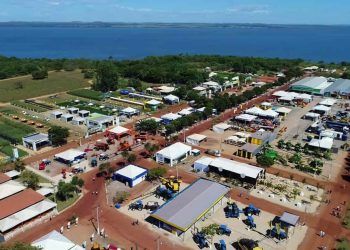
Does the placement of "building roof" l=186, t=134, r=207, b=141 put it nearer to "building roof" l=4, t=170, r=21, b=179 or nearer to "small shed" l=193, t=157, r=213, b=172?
"small shed" l=193, t=157, r=213, b=172

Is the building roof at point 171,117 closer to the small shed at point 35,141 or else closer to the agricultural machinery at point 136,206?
the small shed at point 35,141

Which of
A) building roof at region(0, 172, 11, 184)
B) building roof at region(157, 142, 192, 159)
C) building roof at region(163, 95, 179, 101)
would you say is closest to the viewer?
Answer: building roof at region(0, 172, 11, 184)

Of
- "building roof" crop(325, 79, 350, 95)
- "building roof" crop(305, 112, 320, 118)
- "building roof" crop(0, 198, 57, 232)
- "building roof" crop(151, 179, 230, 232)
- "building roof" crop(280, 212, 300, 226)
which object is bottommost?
"building roof" crop(0, 198, 57, 232)

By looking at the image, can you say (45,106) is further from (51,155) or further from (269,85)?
(269,85)

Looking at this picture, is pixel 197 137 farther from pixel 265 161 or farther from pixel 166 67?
pixel 166 67

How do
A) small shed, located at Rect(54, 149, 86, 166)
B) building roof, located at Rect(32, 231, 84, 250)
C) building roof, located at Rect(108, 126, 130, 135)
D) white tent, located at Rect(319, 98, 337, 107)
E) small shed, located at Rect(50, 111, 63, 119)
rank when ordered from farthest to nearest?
white tent, located at Rect(319, 98, 337, 107), small shed, located at Rect(50, 111, 63, 119), building roof, located at Rect(108, 126, 130, 135), small shed, located at Rect(54, 149, 86, 166), building roof, located at Rect(32, 231, 84, 250)

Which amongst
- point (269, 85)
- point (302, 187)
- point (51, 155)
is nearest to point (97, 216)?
point (51, 155)

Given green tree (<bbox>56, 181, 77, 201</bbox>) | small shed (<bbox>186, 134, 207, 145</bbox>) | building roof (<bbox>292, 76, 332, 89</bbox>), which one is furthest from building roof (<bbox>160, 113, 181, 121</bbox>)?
building roof (<bbox>292, 76, 332, 89</bbox>)

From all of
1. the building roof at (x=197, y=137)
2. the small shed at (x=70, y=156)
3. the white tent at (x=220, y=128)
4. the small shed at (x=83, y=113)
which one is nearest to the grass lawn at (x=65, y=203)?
the small shed at (x=70, y=156)
